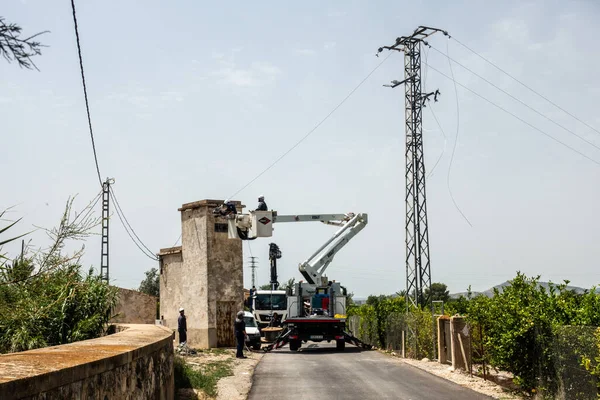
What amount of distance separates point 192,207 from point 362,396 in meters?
17.1

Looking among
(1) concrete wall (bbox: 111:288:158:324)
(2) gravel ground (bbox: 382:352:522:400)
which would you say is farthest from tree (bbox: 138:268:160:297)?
(2) gravel ground (bbox: 382:352:522:400)

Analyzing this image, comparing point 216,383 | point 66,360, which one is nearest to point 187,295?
point 216,383

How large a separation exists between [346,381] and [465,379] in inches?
119

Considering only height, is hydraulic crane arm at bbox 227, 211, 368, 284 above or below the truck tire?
above

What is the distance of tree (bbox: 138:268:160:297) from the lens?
3381 inches

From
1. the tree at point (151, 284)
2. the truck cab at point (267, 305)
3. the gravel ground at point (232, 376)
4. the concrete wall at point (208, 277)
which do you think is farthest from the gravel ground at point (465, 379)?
the tree at point (151, 284)

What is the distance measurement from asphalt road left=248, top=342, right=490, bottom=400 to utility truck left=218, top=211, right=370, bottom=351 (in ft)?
8.33

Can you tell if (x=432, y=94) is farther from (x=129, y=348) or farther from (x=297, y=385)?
(x=129, y=348)

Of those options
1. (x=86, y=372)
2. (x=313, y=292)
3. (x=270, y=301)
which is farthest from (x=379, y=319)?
(x=86, y=372)

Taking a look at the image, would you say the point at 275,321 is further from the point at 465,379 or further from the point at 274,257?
the point at 465,379

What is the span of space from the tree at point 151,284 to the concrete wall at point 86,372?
260ft

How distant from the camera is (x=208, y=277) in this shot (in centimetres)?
2781

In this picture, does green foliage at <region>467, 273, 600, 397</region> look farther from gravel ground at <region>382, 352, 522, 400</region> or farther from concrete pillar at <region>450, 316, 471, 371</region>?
concrete pillar at <region>450, 316, 471, 371</region>

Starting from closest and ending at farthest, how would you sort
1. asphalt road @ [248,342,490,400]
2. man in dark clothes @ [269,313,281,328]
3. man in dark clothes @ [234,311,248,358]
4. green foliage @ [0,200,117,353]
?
green foliage @ [0,200,117,353]
asphalt road @ [248,342,490,400]
man in dark clothes @ [234,311,248,358]
man in dark clothes @ [269,313,281,328]
